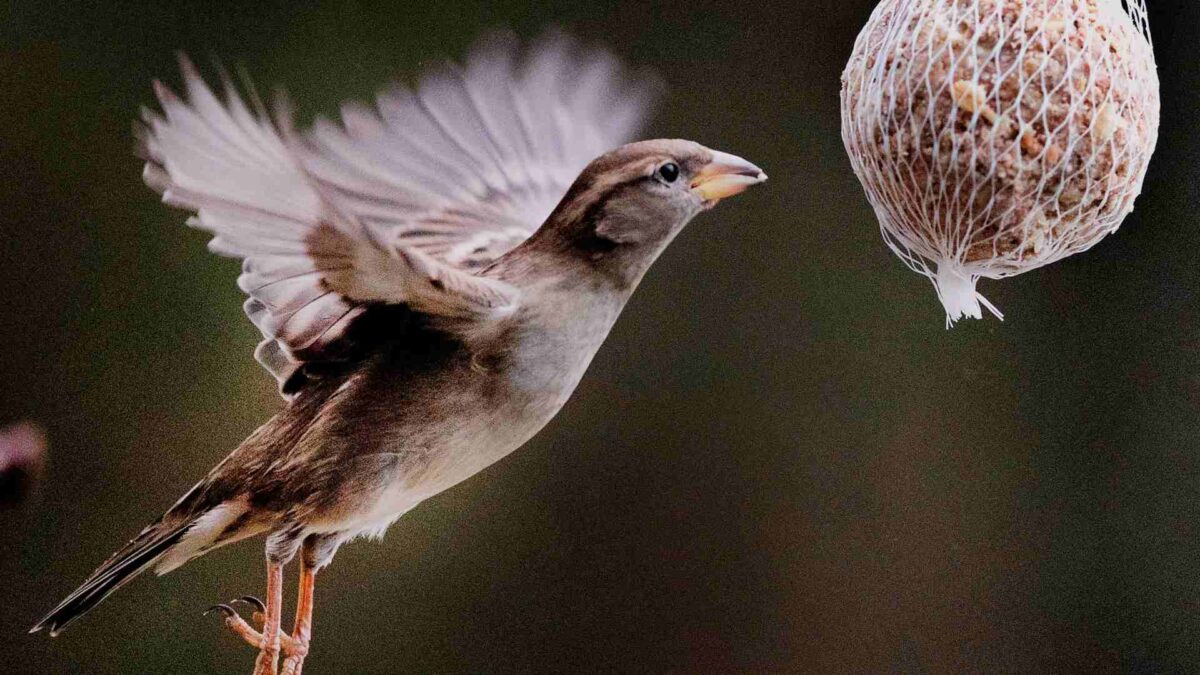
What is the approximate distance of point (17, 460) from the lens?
1.19 metres

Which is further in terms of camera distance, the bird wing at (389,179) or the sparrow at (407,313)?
the sparrow at (407,313)

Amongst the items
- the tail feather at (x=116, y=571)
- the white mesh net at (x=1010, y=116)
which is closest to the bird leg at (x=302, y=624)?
the tail feather at (x=116, y=571)

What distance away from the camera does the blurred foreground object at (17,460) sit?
119 centimetres

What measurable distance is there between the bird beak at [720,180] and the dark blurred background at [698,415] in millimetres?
131

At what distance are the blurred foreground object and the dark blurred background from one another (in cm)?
2

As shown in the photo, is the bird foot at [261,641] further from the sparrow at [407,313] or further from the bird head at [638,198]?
the bird head at [638,198]

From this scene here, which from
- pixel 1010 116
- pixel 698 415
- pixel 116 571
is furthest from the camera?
pixel 698 415

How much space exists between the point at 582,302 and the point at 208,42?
53cm

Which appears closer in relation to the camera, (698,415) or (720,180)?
(720,180)

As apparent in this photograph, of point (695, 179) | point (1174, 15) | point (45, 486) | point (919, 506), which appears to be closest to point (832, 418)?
point (919, 506)

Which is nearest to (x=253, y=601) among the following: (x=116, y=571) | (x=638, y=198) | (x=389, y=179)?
(x=116, y=571)

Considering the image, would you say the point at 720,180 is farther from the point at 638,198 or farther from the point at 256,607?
the point at 256,607

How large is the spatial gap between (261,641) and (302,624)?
49 millimetres

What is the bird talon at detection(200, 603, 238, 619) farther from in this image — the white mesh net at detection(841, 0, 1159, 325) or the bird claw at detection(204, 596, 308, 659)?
the white mesh net at detection(841, 0, 1159, 325)
